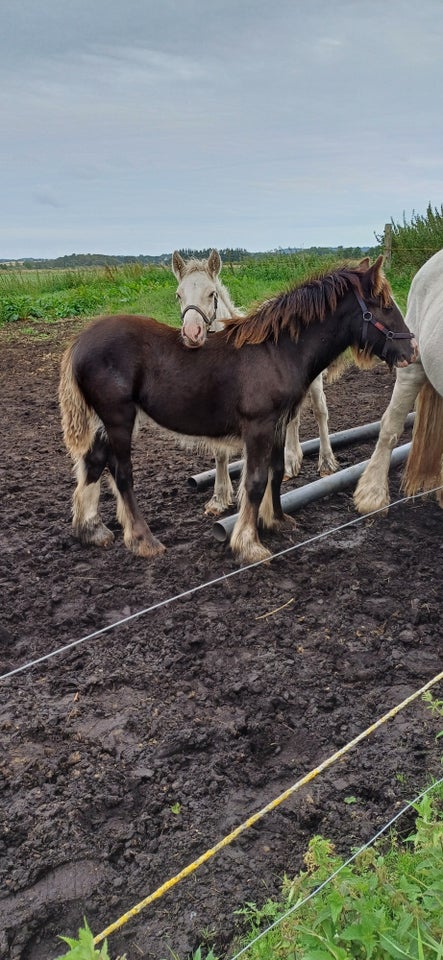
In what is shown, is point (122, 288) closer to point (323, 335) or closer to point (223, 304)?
point (223, 304)

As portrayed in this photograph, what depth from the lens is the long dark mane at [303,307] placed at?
14.5 ft

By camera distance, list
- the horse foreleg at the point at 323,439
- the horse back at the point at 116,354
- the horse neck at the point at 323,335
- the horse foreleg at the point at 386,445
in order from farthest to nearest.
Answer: the horse foreleg at the point at 323,439
the horse foreleg at the point at 386,445
the horse neck at the point at 323,335
the horse back at the point at 116,354

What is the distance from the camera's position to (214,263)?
5105 millimetres

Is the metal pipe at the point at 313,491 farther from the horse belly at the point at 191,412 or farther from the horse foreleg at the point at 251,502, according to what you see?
the horse belly at the point at 191,412

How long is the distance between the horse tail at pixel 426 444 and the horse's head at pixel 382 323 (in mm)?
683

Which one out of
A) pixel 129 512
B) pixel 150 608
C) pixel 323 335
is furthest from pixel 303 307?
pixel 150 608

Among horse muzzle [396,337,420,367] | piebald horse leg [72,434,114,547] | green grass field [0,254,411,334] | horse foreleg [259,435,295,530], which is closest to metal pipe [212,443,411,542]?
horse foreleg [259,435,295,530]

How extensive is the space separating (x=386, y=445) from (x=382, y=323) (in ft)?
4.05

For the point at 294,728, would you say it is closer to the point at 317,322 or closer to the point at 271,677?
the point at 271,677

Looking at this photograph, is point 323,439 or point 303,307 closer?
point 303,307

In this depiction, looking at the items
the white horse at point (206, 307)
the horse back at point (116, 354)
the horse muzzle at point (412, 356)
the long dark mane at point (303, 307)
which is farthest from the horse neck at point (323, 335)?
the horse back at point (116, 354)

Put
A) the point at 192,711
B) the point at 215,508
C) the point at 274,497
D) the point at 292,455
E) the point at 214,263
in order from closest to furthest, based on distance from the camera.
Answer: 1. the point at 192,711
2. the point at 274,497
3. the point at 214,263
4. the point at 215,508
5. the point at 292,455

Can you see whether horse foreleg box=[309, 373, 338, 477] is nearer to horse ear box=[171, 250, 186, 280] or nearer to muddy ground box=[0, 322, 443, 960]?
muddy ground box=[0, 322, 443, 960]

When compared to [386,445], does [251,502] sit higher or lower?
lower
